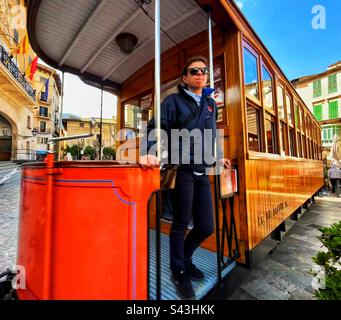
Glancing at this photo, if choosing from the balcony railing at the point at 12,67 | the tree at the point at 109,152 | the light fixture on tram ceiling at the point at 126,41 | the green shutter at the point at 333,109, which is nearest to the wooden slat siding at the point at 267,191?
the light fixture on tram ceiling at the point at 126,41

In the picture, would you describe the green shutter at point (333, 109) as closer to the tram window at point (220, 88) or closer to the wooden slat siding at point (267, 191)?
the wooden slat siding at point (267, 191)

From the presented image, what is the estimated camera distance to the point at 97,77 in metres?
3.62

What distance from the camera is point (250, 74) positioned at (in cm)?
261

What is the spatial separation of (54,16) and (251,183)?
9.13ft

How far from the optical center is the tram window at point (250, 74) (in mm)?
2480

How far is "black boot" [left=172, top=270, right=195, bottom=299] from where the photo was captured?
1549mm

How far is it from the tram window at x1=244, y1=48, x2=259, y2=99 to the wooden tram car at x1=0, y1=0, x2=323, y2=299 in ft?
0.05

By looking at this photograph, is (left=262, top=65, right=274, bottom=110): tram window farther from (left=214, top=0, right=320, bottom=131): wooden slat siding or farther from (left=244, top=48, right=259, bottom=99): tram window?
(left=244, top=48, right=259, bottom=99): tram window

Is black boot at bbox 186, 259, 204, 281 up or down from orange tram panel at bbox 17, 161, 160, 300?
down

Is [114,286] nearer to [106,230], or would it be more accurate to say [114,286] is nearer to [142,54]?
[106,230]

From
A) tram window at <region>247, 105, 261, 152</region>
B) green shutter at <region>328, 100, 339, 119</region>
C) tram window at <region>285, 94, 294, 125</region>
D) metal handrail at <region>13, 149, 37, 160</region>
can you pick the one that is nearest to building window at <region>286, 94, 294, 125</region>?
tram window at <region>285, 94, 294, 125</region>

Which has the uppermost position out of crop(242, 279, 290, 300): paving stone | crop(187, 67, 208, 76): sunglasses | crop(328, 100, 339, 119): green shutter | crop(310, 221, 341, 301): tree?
crop(328, 100, 339, 119): green shutter

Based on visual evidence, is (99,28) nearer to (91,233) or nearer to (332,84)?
(91,233)

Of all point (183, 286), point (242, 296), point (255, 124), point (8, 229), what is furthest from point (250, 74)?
point (8, 229)
